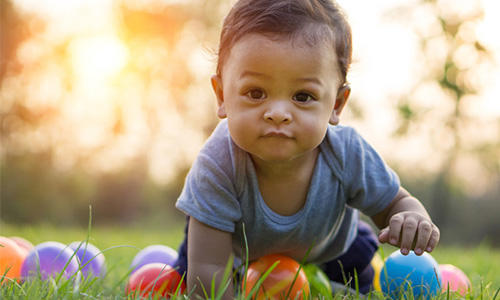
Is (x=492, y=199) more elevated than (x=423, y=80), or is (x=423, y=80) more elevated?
(x=423, y=80)

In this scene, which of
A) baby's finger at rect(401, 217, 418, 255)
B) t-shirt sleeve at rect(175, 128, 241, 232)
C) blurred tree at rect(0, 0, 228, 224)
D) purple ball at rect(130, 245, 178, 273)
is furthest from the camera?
blurred tree at rect(0, 0, 228, 224)

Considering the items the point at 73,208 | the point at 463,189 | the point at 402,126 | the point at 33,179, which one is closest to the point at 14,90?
the point at 33,179

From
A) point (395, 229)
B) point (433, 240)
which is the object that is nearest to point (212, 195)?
point (395, 229)

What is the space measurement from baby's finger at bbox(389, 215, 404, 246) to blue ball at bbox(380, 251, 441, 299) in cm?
32

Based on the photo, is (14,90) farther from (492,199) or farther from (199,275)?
(492,199)

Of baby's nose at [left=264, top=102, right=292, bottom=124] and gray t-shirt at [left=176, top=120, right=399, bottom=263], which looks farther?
gray t-shirt at [left=176, top=120, right=399, bottom=263]

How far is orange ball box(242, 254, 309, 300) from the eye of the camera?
185cm

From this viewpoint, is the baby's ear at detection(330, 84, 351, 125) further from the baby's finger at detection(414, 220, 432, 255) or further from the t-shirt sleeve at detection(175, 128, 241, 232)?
the baby's finger at detection(414, 220, 432, 255)

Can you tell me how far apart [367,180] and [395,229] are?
0.52 meters

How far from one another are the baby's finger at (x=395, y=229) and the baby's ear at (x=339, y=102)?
547 mm

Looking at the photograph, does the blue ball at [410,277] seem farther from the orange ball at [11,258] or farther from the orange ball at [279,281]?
the orange ball at [11,258]

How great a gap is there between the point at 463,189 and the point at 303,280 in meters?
10.2

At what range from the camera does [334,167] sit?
2.23 m

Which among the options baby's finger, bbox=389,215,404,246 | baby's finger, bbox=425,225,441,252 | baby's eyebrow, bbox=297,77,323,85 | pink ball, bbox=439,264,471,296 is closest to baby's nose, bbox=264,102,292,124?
baby's eyebrow, bbox=297,77,323,85
